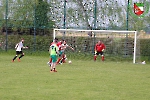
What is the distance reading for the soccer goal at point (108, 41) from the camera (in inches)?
1515

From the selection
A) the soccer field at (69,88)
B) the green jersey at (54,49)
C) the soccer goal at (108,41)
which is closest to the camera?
the soccer field at (69,88)

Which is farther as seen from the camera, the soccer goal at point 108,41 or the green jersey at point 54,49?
A: the soccer goal at point 108,41

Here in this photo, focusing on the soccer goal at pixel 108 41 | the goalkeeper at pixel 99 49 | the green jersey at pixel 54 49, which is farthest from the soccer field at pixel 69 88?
the soccer goal at pixel 108 41

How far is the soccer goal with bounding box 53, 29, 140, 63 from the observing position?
1515 inches

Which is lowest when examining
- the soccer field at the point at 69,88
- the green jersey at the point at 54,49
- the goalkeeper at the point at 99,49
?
the soccer field at the point at 69,88

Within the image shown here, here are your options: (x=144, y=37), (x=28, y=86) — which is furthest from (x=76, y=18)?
(x=28, y=86)

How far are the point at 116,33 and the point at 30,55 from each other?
9163mm

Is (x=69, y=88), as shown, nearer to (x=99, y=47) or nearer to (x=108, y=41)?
(x=99, y=47)

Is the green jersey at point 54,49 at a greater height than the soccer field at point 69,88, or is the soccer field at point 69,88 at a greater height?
the green jersey at point 54,49

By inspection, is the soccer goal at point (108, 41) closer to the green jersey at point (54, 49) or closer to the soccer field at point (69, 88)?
the green jersey at point (54, 49)

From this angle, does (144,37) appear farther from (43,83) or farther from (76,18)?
(43,83)

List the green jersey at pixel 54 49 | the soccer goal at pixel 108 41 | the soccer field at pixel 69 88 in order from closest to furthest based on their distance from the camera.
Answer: the soccer field at pixel 69 88, the green jersey at pixel 54 49, the soccer goal at pixel 108 41

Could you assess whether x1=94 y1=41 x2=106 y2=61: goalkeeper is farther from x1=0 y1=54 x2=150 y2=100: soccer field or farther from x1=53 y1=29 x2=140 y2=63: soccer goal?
x1=0 y1=54 x2=150 y2=100: soccer field

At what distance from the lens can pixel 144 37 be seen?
40.3 metres
